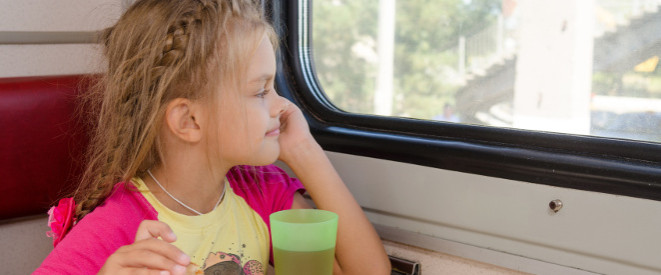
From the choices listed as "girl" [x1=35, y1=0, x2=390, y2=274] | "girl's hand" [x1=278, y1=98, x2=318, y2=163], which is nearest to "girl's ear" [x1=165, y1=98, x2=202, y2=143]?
"girl" [x1=35, y1=0, x2=390, y2=274]

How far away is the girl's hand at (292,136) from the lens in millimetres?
1524

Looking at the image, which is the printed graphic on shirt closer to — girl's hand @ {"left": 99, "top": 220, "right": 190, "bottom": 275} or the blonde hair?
the blonde hair

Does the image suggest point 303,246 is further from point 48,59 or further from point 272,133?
point 48,59

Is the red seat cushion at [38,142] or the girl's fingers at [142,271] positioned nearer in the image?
the girl's fingers at [142,271]

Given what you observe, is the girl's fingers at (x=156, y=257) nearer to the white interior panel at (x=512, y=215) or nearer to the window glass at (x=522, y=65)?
the white interior panel at (x=512, y=215)

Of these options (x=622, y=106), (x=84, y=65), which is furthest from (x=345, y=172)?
(x=84, y=65)

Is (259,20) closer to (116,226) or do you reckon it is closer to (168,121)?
(168,121)

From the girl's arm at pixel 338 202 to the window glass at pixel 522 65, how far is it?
29cm

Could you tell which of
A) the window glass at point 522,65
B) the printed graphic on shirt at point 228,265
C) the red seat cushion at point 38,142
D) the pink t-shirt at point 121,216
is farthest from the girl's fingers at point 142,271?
the window glass at point 522,65

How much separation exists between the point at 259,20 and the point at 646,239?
2.91 feet

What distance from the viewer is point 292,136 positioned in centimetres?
153

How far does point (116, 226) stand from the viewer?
4.19 ft

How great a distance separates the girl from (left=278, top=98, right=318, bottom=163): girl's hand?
13 cm

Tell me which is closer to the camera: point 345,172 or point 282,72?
point 345,172
